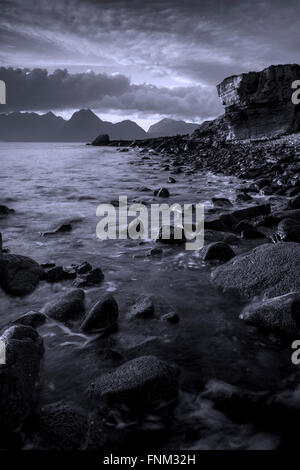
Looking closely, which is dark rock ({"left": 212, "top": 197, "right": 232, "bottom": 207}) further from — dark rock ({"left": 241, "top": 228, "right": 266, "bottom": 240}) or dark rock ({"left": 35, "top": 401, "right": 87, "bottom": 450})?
dark rock ({"left": 35, "top": 401, "right": 87, "bottom": 450})

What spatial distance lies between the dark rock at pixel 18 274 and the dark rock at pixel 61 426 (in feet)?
8.67

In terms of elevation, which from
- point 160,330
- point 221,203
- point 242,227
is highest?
point 221,203

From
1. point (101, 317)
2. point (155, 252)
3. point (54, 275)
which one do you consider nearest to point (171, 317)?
point (101, 317)

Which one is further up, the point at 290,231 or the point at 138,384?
the point at 290,231

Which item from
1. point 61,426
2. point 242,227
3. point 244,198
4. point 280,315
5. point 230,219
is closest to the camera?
point 61,426

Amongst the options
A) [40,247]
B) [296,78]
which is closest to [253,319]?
[40,247]

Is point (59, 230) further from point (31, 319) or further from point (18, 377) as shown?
point (18, 377)

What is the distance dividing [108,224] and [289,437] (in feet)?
24.1

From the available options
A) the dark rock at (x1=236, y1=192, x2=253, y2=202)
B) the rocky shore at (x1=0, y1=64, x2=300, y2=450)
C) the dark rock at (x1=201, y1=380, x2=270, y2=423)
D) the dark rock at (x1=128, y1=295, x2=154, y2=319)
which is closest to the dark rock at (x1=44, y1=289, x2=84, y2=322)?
the rocky shore at (x1=0, y1=64, x2=300, y2=450)

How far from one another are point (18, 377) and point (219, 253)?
4166 millimetres

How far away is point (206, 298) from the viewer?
191 inches

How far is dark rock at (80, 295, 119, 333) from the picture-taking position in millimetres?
4102

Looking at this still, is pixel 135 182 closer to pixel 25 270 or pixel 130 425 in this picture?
pixel 25 270

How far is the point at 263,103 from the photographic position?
36531 millimetres
